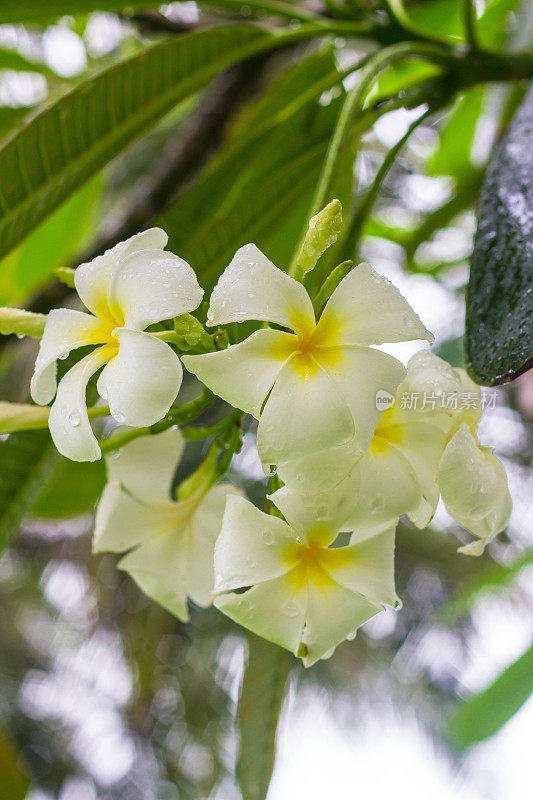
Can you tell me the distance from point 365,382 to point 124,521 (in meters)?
0.28

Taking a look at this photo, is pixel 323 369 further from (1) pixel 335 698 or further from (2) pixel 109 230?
(1) pixel 335 698

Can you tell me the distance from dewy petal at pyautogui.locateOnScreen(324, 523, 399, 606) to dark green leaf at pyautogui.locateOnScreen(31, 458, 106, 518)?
0.48 metres

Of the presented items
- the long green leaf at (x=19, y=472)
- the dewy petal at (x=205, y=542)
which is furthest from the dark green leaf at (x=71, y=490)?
the dewy petal at (x=205, y=542)

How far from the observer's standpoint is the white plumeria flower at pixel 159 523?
0.56 meters

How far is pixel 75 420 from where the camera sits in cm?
39

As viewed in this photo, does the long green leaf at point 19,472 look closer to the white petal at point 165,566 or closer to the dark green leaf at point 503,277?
the white petal at point 165,566

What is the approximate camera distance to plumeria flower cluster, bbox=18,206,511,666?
370 mm

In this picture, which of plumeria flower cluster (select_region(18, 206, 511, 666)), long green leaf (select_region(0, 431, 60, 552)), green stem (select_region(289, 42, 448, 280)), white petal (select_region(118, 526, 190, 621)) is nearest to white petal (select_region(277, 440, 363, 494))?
plumeria flower cluster (select_region(18, 206, 511, 666))

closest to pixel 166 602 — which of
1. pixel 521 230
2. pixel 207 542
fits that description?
pixel 207 542

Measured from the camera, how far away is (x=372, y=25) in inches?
32.9

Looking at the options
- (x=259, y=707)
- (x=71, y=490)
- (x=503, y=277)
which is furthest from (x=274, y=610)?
(x=71, y=490)

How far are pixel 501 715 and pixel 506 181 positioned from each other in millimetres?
850

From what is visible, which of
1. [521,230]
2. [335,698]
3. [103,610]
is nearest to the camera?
[521,230]

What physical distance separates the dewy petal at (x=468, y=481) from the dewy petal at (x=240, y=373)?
0.12m
